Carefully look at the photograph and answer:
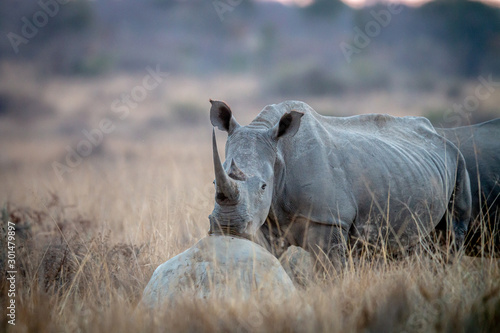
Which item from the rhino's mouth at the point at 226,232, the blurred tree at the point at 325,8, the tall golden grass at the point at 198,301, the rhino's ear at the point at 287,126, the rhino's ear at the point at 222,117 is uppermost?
the blurred tree at the point at 325,8

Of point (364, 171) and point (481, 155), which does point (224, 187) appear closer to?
point (364, 171)

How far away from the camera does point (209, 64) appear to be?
127 feet

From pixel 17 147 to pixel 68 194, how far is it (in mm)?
13379

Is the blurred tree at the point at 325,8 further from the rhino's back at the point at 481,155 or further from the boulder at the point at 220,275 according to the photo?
the boulder at the point at 220,275

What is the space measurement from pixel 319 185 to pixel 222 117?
3.68ft

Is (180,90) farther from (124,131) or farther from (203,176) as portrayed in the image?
(203,176)

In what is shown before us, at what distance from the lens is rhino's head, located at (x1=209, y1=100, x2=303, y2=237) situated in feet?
15.3

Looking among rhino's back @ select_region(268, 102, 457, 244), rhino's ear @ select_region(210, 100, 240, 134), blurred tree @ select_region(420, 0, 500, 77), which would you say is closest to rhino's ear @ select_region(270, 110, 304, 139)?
rhino's back @ select_region(268, 102, 457, 244)

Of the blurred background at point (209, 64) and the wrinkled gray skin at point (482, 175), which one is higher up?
the blurred background at point (209, 64)

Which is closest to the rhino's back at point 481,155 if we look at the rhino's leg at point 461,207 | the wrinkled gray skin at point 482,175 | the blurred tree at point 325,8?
the wrinkled gray skin at point 482,175

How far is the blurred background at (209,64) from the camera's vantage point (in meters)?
27.4

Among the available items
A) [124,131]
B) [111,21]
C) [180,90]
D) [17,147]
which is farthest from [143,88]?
[111,21]

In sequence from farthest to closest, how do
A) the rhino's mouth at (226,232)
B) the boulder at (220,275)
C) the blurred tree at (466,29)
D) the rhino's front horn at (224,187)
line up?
the blurred tree at (466,29)
the rhino's mouth at (226,232)
the rhino's front horn at (224,187)
the boulder at (220,275)

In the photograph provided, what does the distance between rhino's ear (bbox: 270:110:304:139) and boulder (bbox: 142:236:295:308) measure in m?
1.22
